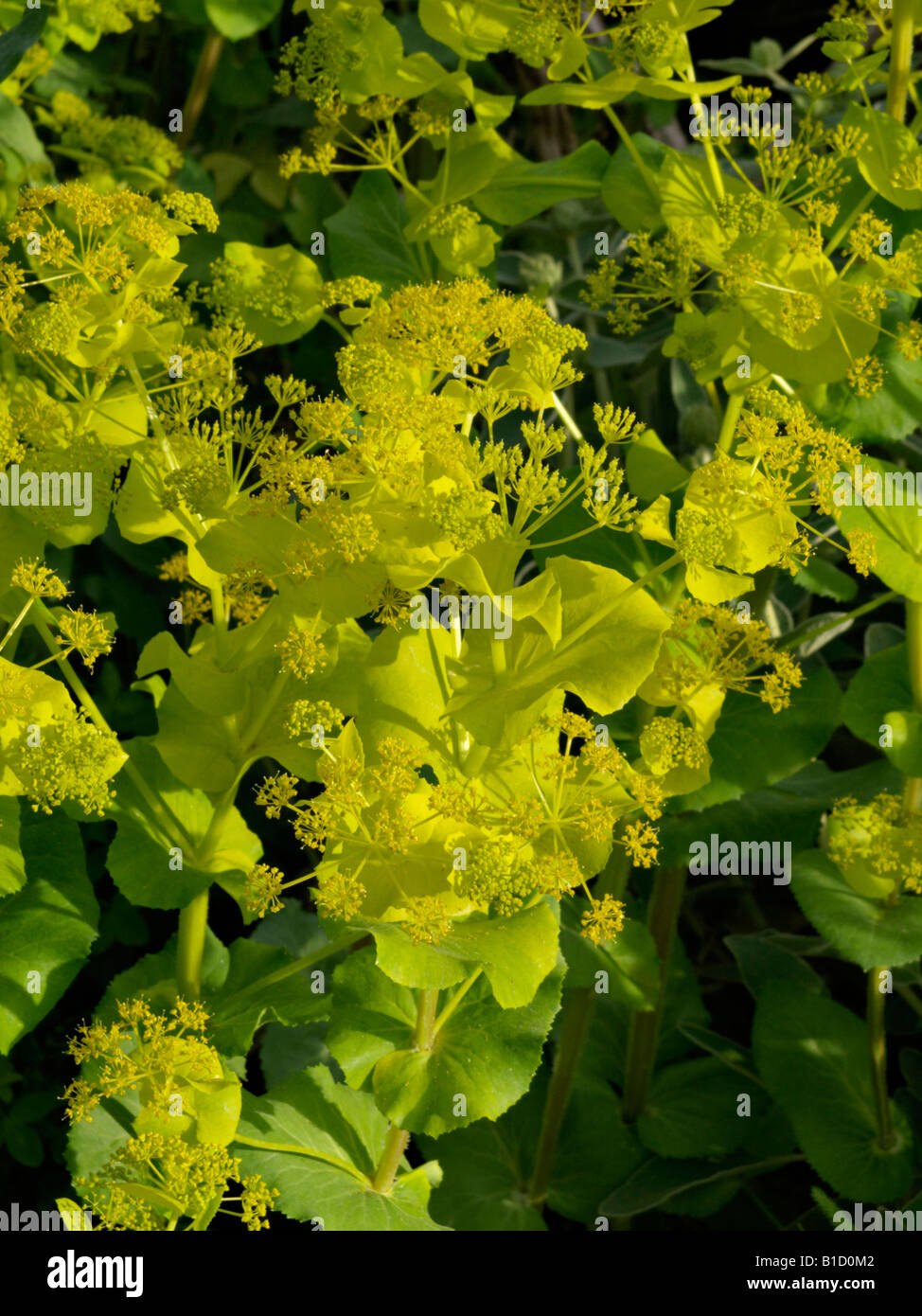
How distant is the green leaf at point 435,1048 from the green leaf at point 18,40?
727 millimetres

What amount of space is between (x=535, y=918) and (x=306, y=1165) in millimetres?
266

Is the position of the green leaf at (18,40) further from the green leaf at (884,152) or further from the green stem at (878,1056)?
the green stem at (878,1056)

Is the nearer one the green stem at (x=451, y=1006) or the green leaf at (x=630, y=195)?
the green stem at (x=451, y=1006)

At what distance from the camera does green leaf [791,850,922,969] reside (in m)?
0.98

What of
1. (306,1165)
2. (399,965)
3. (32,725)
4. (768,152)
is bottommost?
(306,1165)

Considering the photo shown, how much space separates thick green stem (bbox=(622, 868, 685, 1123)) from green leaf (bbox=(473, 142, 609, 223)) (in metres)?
0.57

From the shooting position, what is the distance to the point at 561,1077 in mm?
1170

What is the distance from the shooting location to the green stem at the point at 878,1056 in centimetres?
111

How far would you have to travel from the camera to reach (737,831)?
1.12 metres

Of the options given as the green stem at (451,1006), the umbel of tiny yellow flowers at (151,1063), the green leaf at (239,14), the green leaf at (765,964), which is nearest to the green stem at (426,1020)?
the green stem at (451,1006)

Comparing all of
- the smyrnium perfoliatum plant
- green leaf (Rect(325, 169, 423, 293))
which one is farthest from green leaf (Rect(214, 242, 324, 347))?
green leaf (Rect(325, 169, 423, 293))

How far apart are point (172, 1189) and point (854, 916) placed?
0.54m
